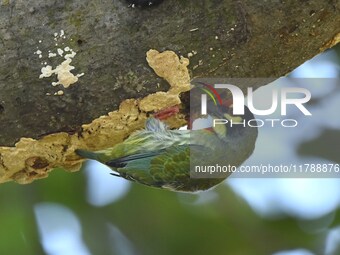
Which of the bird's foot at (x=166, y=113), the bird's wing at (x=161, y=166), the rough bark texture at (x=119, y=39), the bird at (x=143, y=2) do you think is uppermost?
the bird at (x=143, y=2)

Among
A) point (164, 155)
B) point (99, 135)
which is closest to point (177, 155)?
point (164, 155)

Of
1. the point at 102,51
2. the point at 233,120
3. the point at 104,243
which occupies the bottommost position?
the point at 104,243

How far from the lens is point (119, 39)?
6.25 feet

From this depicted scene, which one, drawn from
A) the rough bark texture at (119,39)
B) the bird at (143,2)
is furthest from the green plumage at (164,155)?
the bird at (143,2)

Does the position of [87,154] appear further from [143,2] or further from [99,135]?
[143,2]

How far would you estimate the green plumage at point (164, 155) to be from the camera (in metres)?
2.08

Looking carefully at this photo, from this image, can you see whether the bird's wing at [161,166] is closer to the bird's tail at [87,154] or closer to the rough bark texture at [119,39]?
the bird's tail at [87,154]

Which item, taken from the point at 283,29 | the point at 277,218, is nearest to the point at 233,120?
the point at 283,29

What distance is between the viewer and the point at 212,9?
1906mm

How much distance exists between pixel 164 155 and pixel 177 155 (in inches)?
1.3

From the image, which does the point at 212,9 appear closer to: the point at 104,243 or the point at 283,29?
the point at 283,29

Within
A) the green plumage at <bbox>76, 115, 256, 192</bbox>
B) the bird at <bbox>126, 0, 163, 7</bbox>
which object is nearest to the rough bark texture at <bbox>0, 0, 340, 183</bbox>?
the bird at <bbox>126, 0, 163, 7</bbox>

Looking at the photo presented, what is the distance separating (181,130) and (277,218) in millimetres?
1302

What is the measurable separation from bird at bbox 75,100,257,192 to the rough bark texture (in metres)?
0.19
